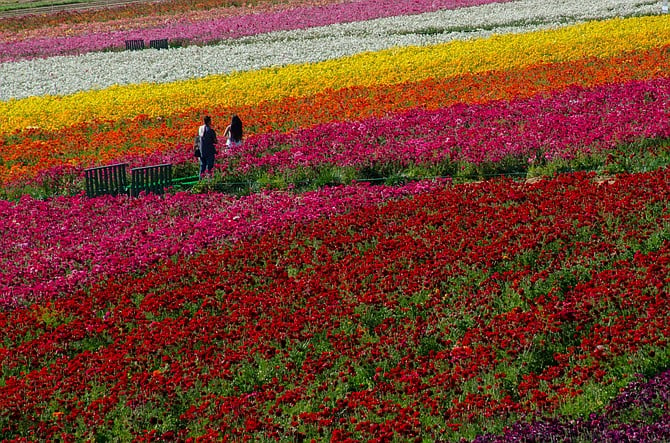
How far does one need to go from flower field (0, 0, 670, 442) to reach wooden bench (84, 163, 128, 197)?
1.58 feet

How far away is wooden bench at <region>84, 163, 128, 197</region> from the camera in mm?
20281

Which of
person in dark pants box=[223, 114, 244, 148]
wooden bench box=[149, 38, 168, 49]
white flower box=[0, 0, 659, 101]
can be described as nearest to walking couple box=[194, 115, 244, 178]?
person in dark pants box=[223, 114, 244, 148]

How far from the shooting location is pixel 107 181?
807 inches

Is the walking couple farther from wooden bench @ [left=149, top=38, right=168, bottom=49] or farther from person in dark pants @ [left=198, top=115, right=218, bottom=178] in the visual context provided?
wooden bench @ [left=149, top=38, right=168, bottom=49]

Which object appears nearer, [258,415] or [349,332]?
[258,415]

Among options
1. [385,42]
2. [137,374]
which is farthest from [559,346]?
[385,42]

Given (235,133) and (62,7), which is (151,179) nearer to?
(235,133)

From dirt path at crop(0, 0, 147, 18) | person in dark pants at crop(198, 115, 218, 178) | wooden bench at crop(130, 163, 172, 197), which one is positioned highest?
dirt path at crop(0, 0, 147, 18)

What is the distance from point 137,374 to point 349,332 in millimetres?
2550

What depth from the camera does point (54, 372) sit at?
11695mm

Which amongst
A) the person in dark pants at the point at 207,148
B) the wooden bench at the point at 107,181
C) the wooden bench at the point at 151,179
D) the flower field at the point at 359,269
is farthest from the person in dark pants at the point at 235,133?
the wooden bench at the point at 107,181

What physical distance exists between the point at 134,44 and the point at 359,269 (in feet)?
114

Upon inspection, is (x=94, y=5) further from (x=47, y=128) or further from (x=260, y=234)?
(x=260, y=234)

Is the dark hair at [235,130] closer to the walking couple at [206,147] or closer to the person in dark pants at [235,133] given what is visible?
the person in dark pants at [235,133]
